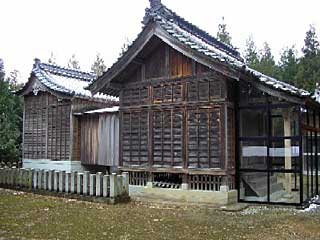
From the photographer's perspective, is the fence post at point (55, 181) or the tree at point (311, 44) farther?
the tree at point (311, 44)

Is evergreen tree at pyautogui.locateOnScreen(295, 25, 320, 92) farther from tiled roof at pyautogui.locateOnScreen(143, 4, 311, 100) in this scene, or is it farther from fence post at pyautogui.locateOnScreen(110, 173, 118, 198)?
fence post at pyautogui.locateOnScreen(110, 173, 118, 198)

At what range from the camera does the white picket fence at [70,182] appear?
11.6 m

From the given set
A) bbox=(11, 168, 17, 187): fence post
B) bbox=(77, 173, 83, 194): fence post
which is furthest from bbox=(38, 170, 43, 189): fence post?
bbox=(77, 173, 83, 194): fence post

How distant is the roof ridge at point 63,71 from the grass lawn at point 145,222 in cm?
955

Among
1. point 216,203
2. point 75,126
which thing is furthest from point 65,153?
point 216,203

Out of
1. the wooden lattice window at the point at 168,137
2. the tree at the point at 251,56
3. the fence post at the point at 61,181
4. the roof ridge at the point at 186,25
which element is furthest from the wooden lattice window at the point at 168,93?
the tree at the point at 251,56

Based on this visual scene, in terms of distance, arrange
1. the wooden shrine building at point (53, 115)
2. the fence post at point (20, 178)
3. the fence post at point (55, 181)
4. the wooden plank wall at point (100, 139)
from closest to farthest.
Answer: the fence post at point (55, 181)
the fence post at point (20, 178)
the wooden plank wall at point (100, 139)
the wooden shrine building at point (53, 115)

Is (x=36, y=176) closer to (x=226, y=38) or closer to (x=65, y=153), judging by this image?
(x=65, y=153)

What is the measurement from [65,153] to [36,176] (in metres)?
3.57

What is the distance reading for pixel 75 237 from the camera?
7156mm

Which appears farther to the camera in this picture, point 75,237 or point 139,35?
point 139,35

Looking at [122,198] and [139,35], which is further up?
[139,35]

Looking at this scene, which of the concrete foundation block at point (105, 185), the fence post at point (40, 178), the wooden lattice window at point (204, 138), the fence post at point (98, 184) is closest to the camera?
the wooden lattice window at point (204, 138)

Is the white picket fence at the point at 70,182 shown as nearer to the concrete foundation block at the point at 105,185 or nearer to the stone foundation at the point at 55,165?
the concrete foundation block at the point at 105,185
